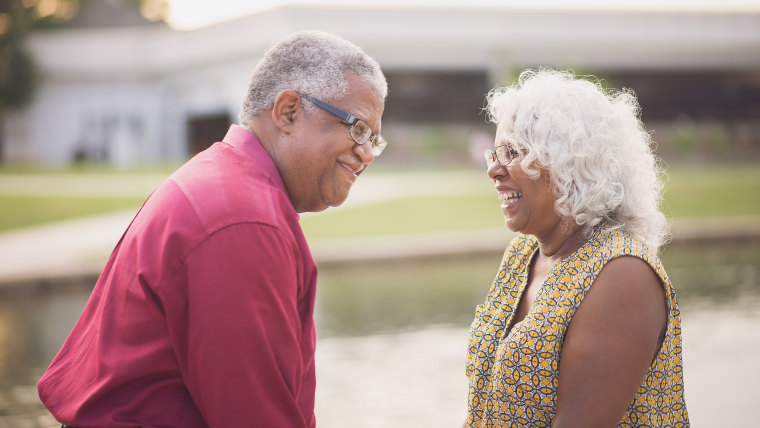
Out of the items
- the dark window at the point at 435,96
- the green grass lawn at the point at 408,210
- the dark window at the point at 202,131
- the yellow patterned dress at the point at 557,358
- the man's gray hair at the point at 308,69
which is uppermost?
the dark window at the point at 435,96

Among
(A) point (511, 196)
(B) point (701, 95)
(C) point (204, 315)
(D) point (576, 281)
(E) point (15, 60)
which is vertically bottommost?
(C) point (204, 315)

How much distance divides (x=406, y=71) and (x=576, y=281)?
123 ft

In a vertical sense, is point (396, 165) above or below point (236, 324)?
above

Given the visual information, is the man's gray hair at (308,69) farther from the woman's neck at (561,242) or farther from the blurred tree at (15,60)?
the blurred tree at (15,60)

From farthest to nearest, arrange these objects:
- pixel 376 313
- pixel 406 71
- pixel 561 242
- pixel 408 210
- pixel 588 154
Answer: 1. pixel 406 71
2. pixel 408 210
3. pixel 376 313
4. pixel 561 242
5. pixel 588 154

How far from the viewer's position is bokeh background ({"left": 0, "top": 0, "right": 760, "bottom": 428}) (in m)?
7.41

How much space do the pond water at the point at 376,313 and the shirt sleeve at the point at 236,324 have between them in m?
2.96

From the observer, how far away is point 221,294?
1.73m

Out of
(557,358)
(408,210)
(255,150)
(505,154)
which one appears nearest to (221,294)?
(255,150)

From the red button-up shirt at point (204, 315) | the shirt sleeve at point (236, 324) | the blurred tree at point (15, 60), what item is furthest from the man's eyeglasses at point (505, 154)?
the blurred tree at point (15, 60)

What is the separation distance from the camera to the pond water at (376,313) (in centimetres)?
685

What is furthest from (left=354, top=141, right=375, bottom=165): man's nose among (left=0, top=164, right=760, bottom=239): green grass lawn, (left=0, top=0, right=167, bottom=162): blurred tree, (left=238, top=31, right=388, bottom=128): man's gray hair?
(left=0, top=0, right=167, bottom=162): blurred tree

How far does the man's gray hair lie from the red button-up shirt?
0.24m

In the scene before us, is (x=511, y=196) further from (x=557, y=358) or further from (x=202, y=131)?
(x=202, y=131)
